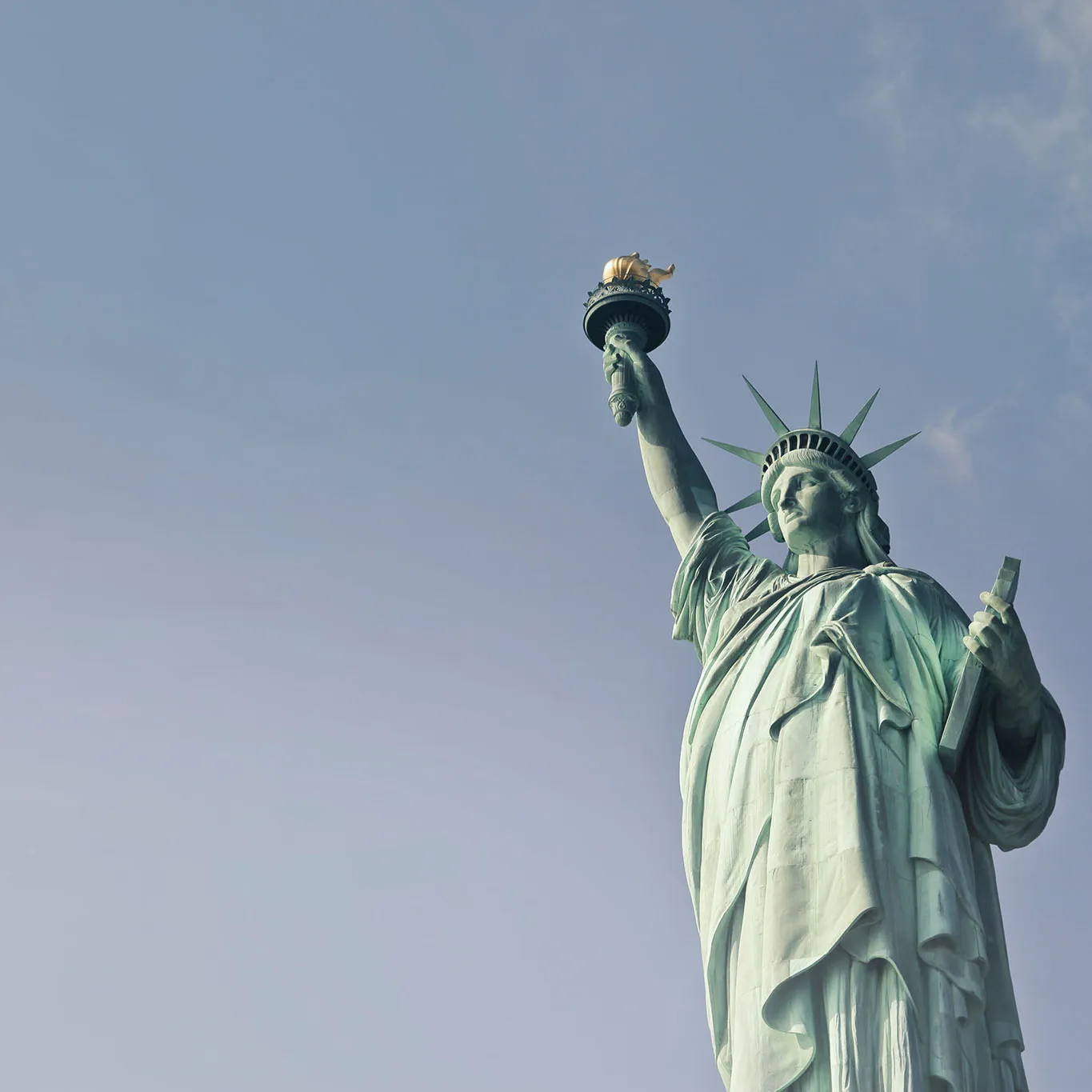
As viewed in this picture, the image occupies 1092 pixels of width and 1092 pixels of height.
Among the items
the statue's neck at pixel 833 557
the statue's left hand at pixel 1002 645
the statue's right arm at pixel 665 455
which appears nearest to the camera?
the statue's left hand at pixel 1002 645

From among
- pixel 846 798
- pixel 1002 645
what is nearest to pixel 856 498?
pixel 1002 645

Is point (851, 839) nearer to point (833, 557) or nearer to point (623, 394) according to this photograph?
point (833, 557)

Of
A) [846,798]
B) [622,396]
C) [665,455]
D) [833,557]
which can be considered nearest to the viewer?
[846,798]

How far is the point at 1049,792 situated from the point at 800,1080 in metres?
2.72

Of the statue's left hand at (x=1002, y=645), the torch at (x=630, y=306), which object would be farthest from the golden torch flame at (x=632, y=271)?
the statue's left hand at (x=1002, y=645)

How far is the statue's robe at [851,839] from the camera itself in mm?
11984

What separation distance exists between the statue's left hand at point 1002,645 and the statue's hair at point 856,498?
2.25 meters

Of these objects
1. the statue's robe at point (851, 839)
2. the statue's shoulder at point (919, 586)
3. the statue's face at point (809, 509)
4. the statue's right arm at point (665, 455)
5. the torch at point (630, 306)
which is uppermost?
the torch at point (630, 306)

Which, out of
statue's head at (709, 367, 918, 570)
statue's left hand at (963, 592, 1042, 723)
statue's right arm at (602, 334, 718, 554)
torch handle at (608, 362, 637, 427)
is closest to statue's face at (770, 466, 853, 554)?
statue's head at (709, 367, 918, 570)

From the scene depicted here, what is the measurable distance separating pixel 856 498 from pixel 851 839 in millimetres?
3562

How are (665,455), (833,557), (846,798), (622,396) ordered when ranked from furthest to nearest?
1. (622,396)
2. (665,455)
3. (833,557)
4. (846,798)

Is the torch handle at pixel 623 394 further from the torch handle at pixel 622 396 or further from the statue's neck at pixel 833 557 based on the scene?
the statue's neck at pixel 833 557

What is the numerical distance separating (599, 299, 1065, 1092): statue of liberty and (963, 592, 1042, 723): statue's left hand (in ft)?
0.05

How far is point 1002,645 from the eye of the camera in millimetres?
12820
